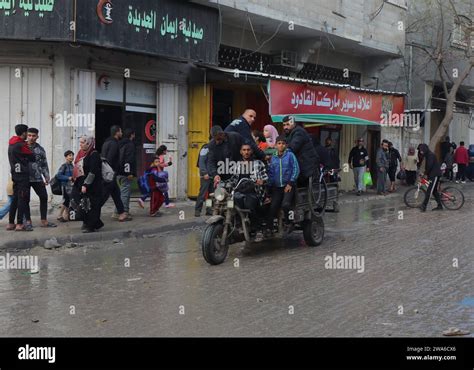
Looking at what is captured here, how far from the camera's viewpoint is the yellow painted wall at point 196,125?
52.9 ft

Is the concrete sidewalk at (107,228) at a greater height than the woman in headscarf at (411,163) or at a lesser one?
lesser

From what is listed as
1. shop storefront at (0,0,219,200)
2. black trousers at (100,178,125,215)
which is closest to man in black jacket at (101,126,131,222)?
black trousers at (100,178,125,215)

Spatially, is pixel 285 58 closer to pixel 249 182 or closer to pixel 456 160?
pixel 249 182

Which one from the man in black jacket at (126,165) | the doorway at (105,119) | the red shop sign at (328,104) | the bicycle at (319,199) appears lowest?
the bicycle at (319,199)

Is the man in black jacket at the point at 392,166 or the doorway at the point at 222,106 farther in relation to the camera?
the man in black jacket at the point at 392,166

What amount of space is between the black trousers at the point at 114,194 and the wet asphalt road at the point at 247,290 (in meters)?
1.34

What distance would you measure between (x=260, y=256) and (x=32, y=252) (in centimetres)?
374

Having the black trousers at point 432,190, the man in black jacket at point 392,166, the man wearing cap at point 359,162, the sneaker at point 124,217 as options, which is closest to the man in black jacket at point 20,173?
the sneaker at point 124,217

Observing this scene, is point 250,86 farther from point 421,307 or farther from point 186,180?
point 421,307

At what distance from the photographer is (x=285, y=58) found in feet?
61.7

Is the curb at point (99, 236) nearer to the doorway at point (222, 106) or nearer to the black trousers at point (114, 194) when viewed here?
Answer: the black trousers at point (114, 194)

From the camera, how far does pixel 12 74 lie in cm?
1302

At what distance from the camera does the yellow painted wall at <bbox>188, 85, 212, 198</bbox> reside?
16109 mm
